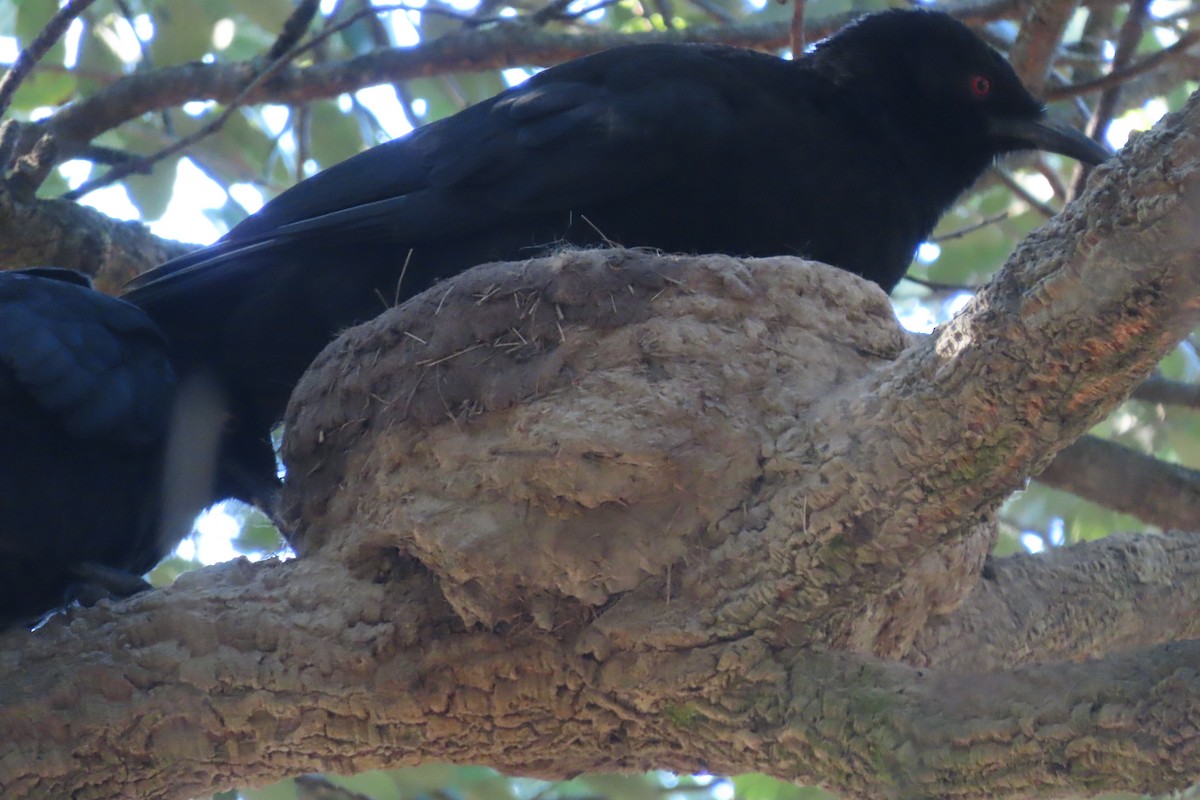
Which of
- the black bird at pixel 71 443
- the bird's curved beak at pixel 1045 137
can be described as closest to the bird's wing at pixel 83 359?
the black bird at pixel 71 443

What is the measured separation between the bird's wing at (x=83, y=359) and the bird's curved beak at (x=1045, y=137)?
305 centimetres

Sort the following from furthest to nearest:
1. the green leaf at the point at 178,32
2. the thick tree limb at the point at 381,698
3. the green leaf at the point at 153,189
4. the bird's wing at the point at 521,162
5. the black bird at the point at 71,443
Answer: the green leaf at the point at 153,189, the green leaf at the point at 178,32, the bird's wing at the point at 521,162, the black bird at the point at 71,443, the thick tree limb at the point at 381,698

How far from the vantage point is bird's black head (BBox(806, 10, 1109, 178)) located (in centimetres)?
493

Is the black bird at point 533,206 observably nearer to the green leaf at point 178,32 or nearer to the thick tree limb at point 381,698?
the thick tree limb at point 381,698

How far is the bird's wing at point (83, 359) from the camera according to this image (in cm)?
351

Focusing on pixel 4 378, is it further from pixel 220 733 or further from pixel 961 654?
pixel 961 654

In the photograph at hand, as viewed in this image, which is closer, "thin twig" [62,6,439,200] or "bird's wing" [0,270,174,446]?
"bird's wing" [0,270,174,446]

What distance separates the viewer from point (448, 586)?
3238mm

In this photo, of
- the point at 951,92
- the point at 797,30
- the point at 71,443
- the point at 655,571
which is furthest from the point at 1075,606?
the point at 71,443

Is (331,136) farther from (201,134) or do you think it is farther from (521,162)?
(521,162)

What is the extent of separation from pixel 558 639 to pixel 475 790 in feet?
6.22

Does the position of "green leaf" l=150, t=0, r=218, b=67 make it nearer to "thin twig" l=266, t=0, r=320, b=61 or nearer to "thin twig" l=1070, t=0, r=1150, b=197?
"thin twig" l=266, t=0, r=320, b=61

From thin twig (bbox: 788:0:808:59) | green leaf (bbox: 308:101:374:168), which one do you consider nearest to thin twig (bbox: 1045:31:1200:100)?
thin twig (bbox: 788:0:808:59)

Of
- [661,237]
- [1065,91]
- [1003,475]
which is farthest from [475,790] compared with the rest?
[1065,91]
